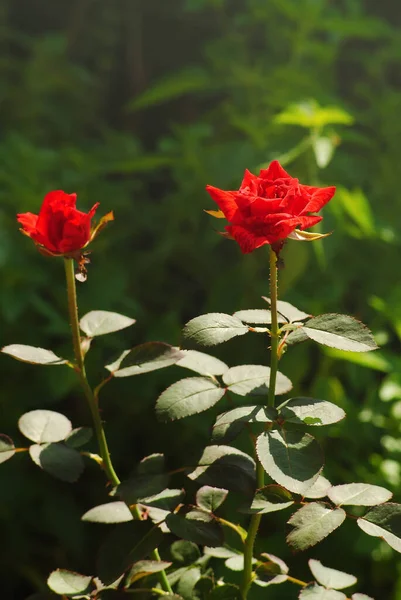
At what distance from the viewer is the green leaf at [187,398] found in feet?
1.79

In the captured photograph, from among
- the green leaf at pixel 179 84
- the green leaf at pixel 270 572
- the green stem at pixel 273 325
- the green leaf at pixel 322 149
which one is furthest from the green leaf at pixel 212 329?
the green leaf at pixel 179 84

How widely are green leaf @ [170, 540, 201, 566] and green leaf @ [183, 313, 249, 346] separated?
0.83 feet

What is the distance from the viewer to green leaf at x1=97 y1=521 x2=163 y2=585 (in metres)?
0.57

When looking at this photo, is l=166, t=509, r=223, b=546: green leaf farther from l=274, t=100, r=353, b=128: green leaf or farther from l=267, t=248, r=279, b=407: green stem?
l=274, t=100, r=353, b=128: green leaf

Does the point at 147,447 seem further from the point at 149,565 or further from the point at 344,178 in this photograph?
the point at 149,565

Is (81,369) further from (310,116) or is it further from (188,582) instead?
(310,116)

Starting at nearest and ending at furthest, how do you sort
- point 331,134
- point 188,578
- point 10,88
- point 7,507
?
1. point 188,578
2. point 7,507
3. point 331,134
4. point 10,88

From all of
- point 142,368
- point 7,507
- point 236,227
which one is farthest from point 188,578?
point 7,507

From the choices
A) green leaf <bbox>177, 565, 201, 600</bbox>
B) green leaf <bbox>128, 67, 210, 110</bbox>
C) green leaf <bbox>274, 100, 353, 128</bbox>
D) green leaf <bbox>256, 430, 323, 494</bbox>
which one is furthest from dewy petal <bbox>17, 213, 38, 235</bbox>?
green leaf <bbox>128, 67, 210, 110</bbox>

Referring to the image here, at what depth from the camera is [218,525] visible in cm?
59

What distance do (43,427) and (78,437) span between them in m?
0.04

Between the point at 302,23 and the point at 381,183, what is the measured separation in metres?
0.40

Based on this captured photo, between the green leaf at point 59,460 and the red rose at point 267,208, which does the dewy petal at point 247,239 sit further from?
the green leaf at point 59,460

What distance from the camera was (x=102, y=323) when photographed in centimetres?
63
